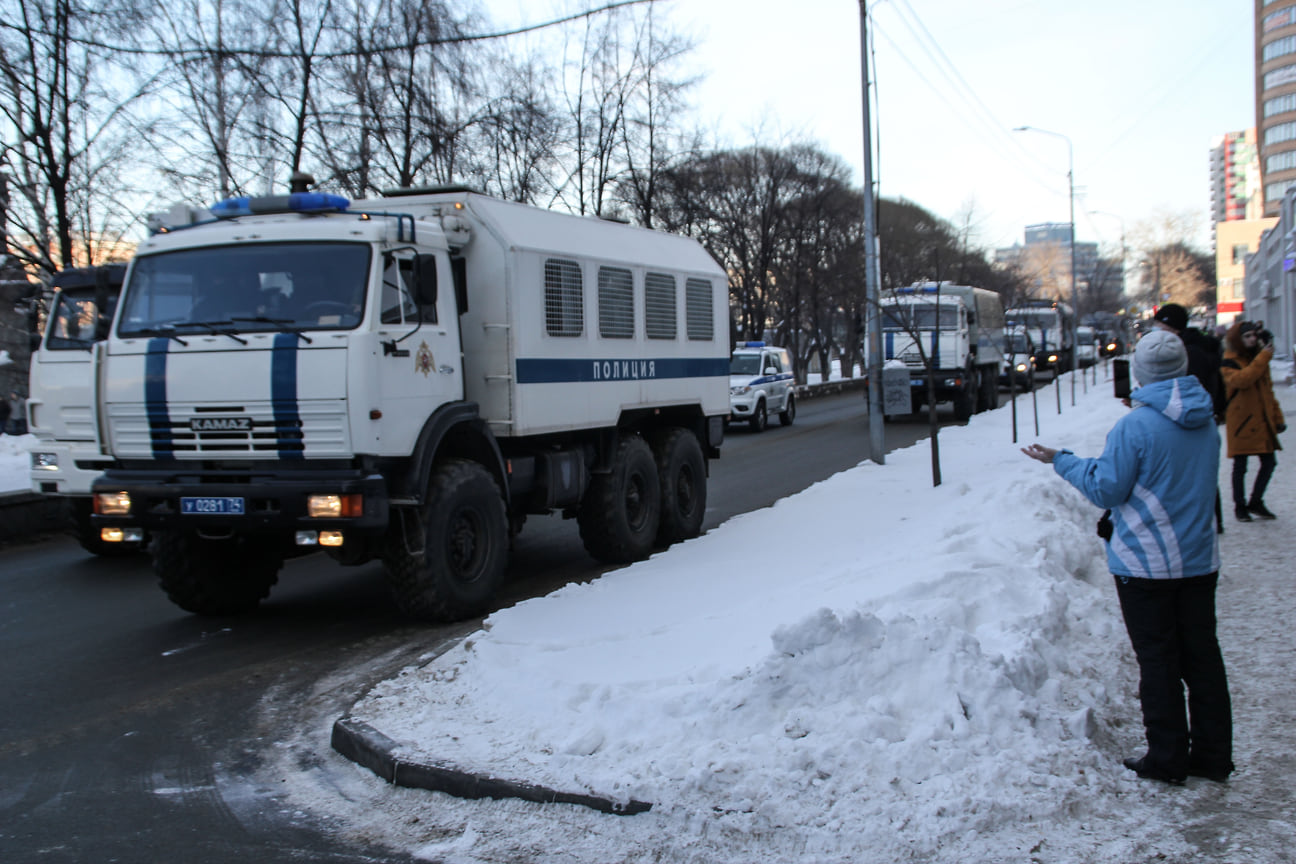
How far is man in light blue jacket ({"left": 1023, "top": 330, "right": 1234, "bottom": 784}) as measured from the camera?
458cm

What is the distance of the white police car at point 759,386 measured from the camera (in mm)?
26297

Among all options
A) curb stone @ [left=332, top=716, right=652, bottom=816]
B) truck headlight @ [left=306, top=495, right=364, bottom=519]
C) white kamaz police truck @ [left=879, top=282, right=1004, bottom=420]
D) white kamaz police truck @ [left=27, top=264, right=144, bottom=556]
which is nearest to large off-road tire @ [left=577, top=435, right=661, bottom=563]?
truck headlight @ [left=306, top=495, right=364, bottom=519]

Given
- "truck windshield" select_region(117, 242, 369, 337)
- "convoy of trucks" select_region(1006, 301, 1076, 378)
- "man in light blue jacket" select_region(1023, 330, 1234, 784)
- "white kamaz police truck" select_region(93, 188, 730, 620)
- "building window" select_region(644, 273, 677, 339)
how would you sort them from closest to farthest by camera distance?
"man in light blue jacket" select_region(1023, 330, 1234, 784) < "white kamaz police truck" select_region(93, 188, 730, 620) < "truck windshield" select_region(117, 242, 369, 337) < "building window" select_region(644, 273, 677, 339) < "convoy of trucks" select_region(1006, 301, 1076, 378)

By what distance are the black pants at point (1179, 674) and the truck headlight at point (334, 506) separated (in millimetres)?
4636

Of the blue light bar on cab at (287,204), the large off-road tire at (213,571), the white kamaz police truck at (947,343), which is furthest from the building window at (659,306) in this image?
the white kamaz police truck at (947,343)

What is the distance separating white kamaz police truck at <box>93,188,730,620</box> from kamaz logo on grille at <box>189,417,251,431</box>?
1 centimetres

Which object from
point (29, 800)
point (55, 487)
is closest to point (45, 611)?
point (55, 487)

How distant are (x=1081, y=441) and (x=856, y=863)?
1521cm

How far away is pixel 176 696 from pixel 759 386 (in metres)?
21.3

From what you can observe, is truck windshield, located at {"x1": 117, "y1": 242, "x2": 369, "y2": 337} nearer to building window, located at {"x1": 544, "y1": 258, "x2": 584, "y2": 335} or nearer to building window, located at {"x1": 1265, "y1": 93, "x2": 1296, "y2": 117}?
building window, located at {"x1": 544, "y1": 258, "x2": 584, "y2": 335}

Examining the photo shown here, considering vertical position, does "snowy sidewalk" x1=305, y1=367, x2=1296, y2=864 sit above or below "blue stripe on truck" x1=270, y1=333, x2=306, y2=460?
below

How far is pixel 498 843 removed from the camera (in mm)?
4273

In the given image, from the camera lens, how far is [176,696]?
645 cm

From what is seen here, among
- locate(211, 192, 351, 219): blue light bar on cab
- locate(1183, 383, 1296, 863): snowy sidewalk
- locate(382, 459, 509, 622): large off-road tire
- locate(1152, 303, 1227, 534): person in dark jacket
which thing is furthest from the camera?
locate(1152, 303, 1227, 534): person in dark jacket
